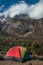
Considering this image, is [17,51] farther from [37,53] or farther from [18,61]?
[37,53]

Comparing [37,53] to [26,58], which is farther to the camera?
[37,53]

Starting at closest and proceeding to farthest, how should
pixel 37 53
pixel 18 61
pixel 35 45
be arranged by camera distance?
pixel 18 61, pixel 37 53, pixel 35 45

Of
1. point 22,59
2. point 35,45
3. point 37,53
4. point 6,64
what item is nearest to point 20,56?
point 22,59

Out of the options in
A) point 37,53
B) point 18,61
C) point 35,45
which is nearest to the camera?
point 18,61

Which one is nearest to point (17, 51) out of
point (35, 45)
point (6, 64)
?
point (6, 64)

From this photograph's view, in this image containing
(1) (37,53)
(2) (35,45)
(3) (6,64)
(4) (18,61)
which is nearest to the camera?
(3) (6,64)

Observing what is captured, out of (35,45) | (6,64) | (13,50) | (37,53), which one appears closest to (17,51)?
(13,50)

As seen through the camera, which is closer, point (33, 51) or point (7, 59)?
point (7, 59)

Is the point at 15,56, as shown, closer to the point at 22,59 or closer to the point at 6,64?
the point at 22,59
